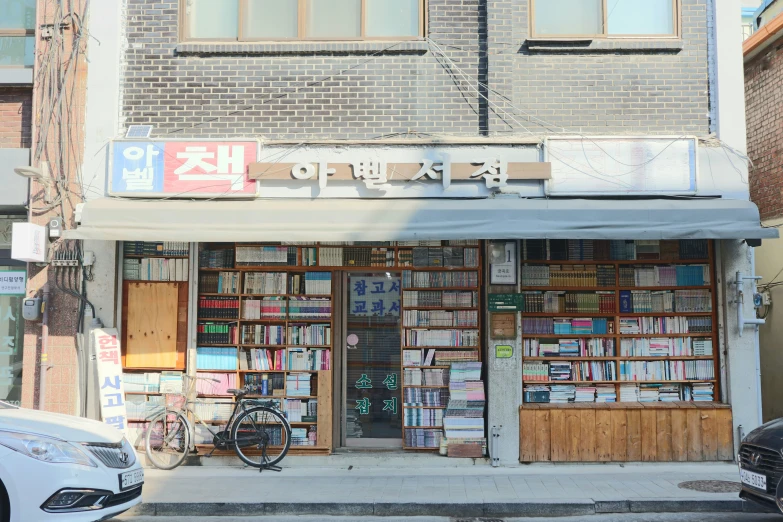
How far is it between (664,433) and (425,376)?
10.8 feet

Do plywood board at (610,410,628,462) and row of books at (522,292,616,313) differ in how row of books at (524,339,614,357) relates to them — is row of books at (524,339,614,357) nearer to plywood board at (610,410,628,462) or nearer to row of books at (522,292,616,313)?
row of books at (522,292,616,313)

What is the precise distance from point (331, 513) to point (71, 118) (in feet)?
21.1

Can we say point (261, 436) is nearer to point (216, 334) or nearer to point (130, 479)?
point (216, 334)

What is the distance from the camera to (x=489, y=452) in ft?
30.2

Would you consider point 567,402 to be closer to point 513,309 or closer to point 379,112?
point 513,309

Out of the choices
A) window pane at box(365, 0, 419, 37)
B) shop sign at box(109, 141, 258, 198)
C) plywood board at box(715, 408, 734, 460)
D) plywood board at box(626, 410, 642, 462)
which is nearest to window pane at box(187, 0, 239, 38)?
shop sign at box(109, 141, 258, 198)

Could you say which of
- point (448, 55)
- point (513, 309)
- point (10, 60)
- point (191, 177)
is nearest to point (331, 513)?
point (513, 309)

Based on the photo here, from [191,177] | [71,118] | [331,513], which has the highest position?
[71,118]

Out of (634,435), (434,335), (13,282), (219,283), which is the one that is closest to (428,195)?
(434,335)

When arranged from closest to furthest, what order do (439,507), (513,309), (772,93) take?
(439,507), (513,309), (772,93)

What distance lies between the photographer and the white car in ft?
18.8

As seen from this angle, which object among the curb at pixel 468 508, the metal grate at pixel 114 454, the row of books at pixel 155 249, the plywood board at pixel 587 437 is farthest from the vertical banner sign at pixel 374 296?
the metal grate at pixel 114 454

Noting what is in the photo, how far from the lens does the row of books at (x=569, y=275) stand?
375 inches

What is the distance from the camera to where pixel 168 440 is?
9219mm
